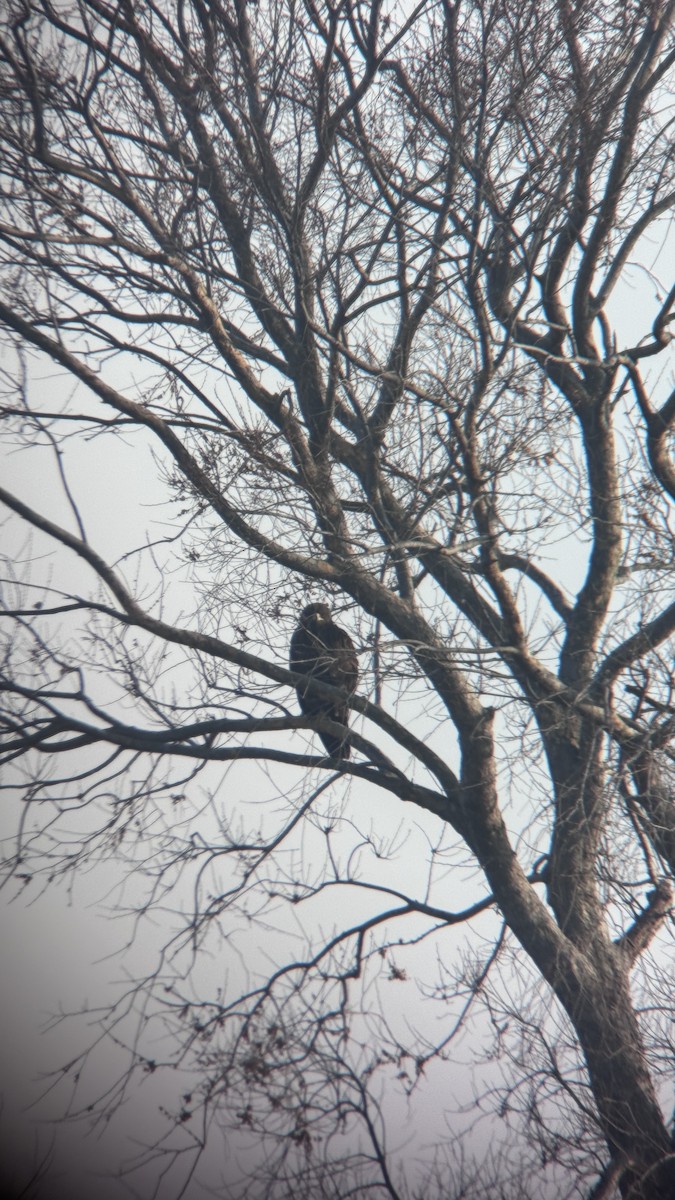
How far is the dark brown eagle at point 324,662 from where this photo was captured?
154 inches

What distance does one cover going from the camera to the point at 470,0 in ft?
13.0

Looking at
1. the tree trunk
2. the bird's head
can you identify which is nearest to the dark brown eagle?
the bird's head

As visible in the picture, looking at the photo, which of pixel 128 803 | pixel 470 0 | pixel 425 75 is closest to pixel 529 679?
pixel 128 803

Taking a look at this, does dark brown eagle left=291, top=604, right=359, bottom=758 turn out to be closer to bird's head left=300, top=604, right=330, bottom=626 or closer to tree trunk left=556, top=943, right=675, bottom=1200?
bird's head left=300, top=604, right=330, bottom=626

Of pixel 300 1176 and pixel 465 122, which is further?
pixel 465 122

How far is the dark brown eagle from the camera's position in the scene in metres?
3.91

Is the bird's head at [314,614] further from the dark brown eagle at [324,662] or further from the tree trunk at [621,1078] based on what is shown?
the tree trunk at [621,1078]

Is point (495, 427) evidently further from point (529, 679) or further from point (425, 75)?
point (425, 75)

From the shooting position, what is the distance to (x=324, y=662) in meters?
3.93

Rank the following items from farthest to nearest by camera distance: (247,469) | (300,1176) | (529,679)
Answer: (529,679)
(247,469)
(300,1176)

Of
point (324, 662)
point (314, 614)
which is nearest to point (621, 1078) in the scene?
point (324, 662)

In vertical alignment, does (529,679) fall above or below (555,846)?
above

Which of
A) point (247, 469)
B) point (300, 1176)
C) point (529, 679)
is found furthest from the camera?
point (529, 679)

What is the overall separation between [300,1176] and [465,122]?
399 centimetres
